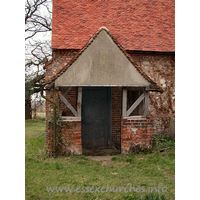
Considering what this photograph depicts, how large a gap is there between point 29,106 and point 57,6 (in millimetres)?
11006

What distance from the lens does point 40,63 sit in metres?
19.2

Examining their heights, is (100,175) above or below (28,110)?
below

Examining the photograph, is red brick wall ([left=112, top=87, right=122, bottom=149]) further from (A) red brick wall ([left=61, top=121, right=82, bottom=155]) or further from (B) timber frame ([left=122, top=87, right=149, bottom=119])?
(A) red brick wall ([left=61, top=121, right=82, bottom=155])

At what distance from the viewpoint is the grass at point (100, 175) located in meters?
4.32

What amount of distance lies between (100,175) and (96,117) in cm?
445

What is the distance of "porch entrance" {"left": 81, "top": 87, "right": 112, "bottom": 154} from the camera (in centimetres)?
956

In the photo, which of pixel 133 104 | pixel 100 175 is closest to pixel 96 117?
pixel 133 104

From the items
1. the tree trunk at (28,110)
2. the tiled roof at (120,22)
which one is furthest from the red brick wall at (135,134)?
the tree trunk at (28,110)

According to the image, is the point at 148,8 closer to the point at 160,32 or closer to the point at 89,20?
the point at 160,32

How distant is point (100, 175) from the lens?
5.38 m

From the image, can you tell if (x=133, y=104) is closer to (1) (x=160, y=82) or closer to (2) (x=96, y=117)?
(2) (x=96, y=117)

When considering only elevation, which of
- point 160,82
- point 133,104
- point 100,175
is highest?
point 160,82

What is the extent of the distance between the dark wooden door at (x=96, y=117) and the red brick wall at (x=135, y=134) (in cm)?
251

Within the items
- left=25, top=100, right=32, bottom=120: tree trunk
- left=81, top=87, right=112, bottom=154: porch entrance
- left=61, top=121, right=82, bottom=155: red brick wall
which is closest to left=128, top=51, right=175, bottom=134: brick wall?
left=81, top=87, right=112, bottom=154: porch entrance
